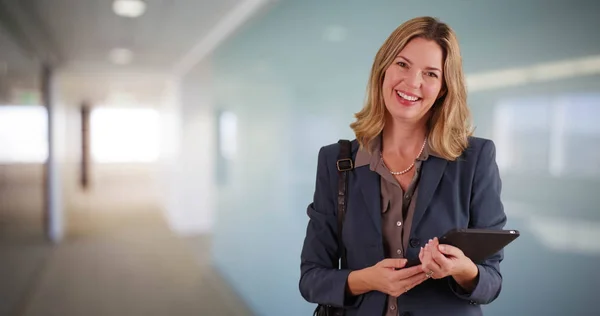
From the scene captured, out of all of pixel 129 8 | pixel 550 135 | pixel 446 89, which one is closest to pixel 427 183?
pixel 446 89

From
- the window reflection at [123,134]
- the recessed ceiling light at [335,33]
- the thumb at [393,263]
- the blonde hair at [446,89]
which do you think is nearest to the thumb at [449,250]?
the thumb at [393,263]

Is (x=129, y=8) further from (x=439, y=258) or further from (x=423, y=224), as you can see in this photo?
(x=439, y=258)

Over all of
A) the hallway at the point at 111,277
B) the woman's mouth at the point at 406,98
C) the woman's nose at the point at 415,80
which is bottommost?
the hallway at the point at 111,277

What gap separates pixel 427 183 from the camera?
121 centimetres

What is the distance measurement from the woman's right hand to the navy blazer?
0.07 m

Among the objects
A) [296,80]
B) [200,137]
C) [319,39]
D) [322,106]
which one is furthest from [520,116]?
[200,137]

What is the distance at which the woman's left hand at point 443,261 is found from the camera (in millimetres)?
1062

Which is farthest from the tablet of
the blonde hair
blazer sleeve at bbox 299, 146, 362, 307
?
blazer sleeve at bbox 299, 146, 362, 307

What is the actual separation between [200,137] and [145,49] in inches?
80.7

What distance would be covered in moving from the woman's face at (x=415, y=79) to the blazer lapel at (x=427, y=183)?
14cm

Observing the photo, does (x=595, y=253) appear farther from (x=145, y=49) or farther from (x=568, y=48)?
(x=145, y=49)

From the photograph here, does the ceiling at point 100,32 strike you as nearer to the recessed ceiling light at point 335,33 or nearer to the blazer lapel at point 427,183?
the recessed ceiling light at point 335,33

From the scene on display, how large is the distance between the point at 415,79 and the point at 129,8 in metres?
4.00

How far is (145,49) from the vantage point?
6.67 meters
